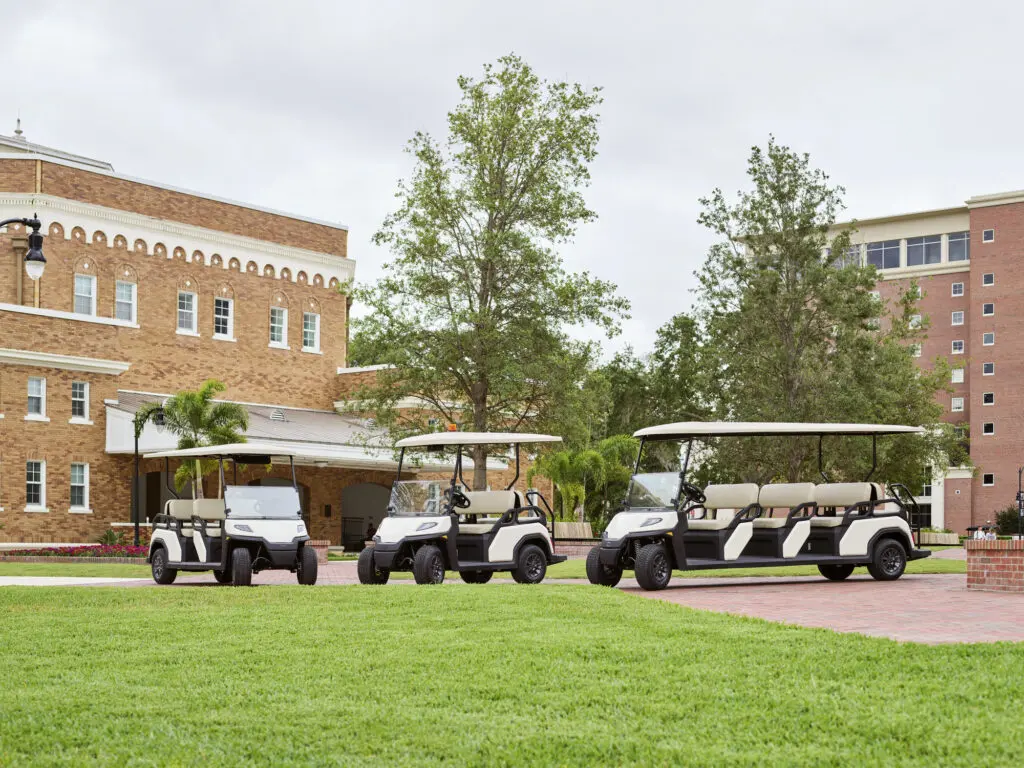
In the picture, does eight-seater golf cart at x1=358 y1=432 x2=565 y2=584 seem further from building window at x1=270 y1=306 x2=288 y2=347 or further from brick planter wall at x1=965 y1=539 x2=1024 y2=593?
building window at x1=270 y1=306 x2=288 y2=347

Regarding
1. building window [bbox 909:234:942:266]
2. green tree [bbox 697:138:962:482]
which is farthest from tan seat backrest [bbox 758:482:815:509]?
building window [bbox 909:234:942:266]

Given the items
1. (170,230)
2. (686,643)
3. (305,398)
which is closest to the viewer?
(686,643)

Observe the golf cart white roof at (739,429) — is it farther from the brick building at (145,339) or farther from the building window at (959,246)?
the building window at (959,246)

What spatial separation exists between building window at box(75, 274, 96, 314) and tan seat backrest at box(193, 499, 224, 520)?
825 inches

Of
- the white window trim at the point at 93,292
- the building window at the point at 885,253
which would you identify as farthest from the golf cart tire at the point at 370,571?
the building window at the point at 885,253

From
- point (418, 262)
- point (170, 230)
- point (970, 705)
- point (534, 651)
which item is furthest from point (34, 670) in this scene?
point (170, 230)

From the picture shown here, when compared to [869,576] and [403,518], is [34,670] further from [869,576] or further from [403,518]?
[869,576]

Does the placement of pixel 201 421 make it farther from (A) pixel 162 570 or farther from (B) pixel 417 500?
(B) pixel 417 500

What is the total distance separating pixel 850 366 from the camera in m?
32.6

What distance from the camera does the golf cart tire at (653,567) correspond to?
52.9ft

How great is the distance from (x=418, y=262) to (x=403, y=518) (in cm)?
1422

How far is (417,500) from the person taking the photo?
17312 millimetres

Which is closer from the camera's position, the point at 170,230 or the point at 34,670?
the point at 34,670

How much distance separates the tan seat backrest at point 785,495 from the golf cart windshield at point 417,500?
4.57 metres
